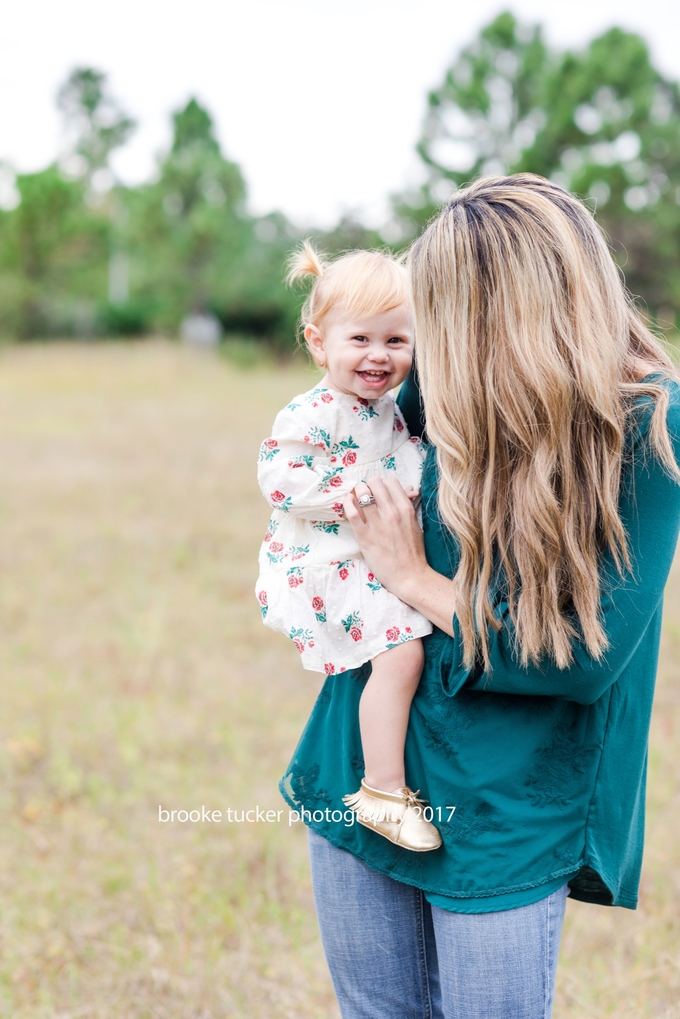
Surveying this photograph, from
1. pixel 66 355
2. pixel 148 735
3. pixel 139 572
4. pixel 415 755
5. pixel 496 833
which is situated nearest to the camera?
pixel 496 833

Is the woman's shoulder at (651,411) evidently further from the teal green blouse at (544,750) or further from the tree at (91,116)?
the tree at (91,116)

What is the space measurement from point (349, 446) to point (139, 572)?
16.6 ft

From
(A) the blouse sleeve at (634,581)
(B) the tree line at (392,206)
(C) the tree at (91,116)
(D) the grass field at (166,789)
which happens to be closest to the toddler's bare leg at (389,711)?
(A) the blouse sleeve at (634,581)

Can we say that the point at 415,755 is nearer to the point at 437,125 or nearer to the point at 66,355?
the point at 66,355

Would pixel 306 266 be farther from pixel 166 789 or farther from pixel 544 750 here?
pixel 166 789

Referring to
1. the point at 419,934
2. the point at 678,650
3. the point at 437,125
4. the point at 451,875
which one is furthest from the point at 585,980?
the point at 437,125

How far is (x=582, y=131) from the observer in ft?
73.5

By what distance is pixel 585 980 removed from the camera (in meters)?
2.67

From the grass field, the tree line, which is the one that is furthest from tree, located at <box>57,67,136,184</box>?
the grass field

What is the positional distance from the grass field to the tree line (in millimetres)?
14076

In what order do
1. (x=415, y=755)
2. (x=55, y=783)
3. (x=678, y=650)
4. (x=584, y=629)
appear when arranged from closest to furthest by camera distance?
(x=584, y=629)
(x=415, y=755)
(x=55, y=783)
(x=678, y=650)

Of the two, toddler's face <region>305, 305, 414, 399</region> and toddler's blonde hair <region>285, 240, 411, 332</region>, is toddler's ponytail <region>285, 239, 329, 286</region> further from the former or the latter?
toddler's face <region>305, 305, 414, 399</region>

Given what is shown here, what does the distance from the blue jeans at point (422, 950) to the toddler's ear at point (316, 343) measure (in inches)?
37.9

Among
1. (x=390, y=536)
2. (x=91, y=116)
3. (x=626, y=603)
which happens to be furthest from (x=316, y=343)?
(x=91, y=116)
